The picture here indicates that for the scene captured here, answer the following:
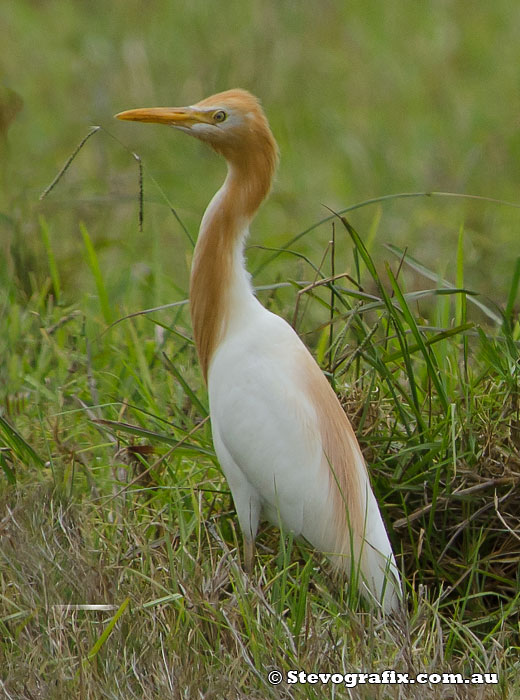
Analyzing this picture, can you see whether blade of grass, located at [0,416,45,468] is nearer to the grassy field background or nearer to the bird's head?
the grassy field background

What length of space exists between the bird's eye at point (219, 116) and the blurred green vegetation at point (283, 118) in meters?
1.45

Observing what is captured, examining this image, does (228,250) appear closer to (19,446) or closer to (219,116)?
(219,116)

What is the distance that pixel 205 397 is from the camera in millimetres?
2895

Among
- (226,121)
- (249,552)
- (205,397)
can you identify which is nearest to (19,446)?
(205,397)

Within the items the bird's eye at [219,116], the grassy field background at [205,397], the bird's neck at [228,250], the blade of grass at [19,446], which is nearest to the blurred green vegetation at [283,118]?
the grassy field background at [205,397]

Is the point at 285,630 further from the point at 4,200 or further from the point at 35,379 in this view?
the point at 4,200

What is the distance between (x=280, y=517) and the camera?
2.31 metres

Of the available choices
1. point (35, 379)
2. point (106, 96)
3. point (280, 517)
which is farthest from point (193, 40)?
point (280, 517)

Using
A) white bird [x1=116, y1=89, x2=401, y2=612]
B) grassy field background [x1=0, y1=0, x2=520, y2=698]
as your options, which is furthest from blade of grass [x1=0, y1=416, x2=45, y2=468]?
white bird [x1=116, y1=89, x2=401, y2=612]

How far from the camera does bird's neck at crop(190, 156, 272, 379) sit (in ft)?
7.78

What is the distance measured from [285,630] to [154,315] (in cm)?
169

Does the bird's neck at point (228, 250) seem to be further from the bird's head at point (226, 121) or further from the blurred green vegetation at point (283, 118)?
the blurred green vegetation at point (283, 118)

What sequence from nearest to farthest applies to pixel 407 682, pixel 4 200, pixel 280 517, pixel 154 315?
pixel 407 682
pixel 280 517
pixel 154 315
pixel 4 200

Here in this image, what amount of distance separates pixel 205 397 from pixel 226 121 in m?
0.80
